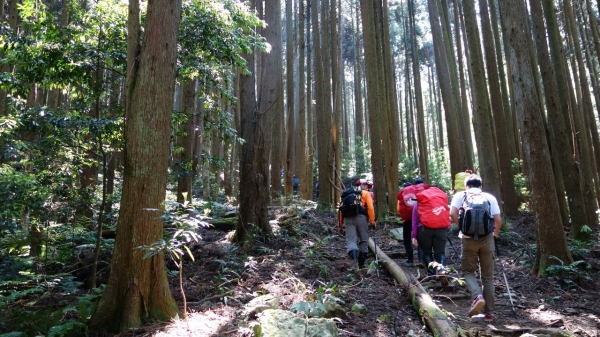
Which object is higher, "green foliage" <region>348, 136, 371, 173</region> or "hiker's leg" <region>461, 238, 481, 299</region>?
"green foliage" <region>348, 136, 371, 173</region>

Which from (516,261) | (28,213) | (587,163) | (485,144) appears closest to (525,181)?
(587,163)

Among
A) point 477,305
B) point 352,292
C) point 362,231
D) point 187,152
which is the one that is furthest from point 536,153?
point 187,152

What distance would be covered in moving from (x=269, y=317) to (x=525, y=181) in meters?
13.3

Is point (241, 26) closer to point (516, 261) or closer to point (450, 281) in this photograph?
point (450, 281)

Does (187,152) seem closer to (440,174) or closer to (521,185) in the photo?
(521,185)

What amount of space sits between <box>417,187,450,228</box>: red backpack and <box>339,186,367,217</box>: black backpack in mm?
1075

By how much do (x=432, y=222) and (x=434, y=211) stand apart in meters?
0.18

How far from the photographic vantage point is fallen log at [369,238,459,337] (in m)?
3.78

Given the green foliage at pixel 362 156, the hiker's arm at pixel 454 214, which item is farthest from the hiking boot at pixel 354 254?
the green foliage at pixel 362 156

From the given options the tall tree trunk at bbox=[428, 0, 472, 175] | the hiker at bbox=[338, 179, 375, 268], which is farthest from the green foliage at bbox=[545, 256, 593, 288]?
the tall tree trunk at bbox=[428, 0, 472, 175]

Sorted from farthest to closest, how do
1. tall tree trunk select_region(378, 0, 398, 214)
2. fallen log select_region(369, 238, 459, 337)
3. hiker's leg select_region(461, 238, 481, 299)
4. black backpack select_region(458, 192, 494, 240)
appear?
tall tree trunk select_region(378, 0, 398, 214)
hiker's leg select_region(461, 238, 481, 299)
black backpack select_region(458, 192, 494, 240)
fallen log select_region(369, 238, 459, 337)

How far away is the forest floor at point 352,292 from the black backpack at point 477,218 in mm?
645

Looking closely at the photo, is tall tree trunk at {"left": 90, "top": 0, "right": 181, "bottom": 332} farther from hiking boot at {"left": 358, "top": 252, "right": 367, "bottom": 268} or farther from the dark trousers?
the dark trousers

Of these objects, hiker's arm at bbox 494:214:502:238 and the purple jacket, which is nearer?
hiker's arm at bbox 494:214:502:238
